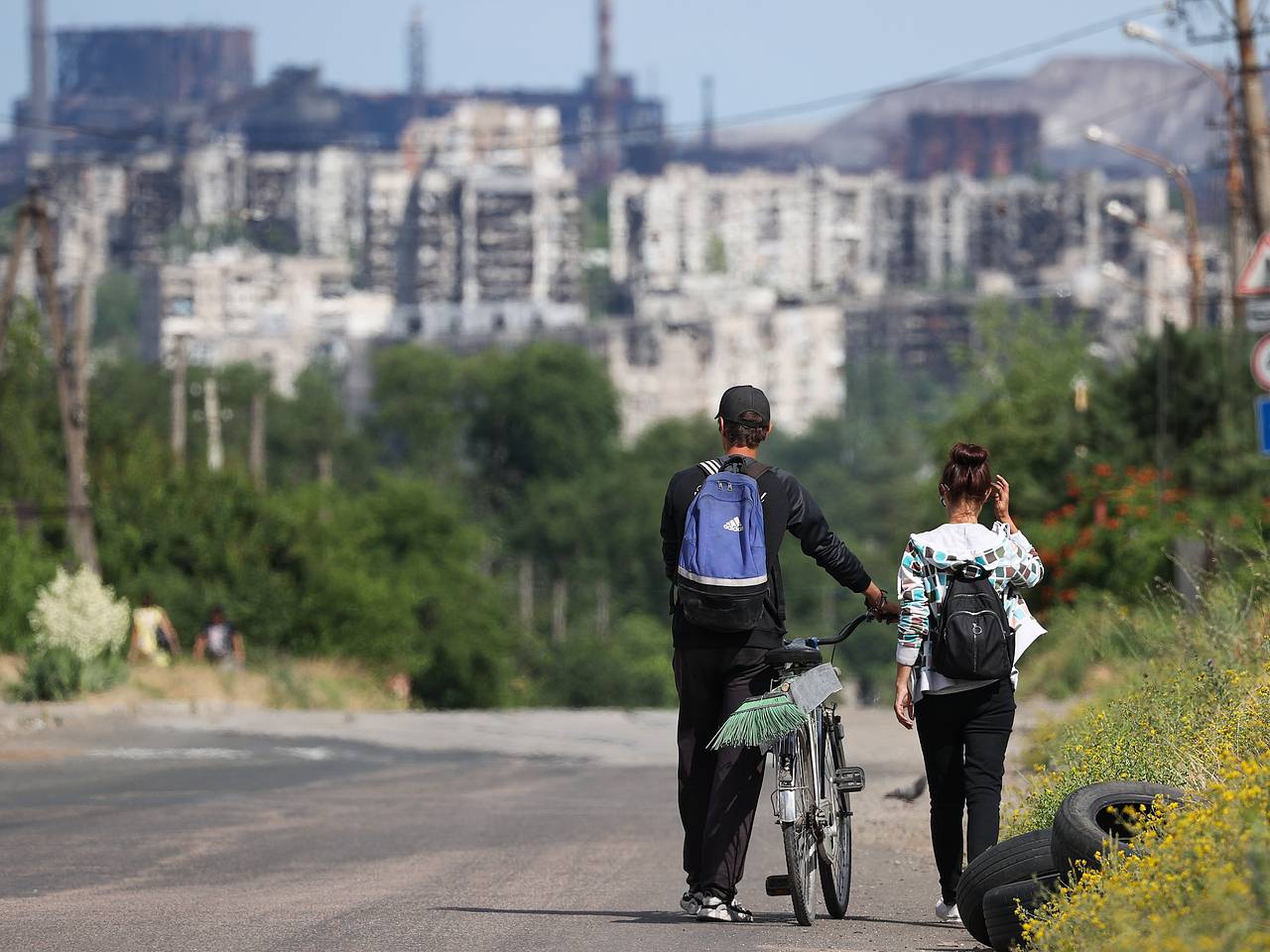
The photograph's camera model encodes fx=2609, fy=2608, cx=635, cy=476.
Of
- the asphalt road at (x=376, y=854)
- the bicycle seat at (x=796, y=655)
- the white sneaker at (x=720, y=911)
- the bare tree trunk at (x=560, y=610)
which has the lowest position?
the bare tree trunk at (x=560, y=610)

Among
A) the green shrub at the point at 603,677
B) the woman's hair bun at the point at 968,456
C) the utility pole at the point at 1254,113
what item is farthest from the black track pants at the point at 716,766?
the green shrub at the point at 603,677

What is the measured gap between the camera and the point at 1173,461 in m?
37.0

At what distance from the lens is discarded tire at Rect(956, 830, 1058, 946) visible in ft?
27.5

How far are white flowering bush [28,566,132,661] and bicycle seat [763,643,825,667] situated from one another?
69.7 feet

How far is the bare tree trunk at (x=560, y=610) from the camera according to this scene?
103 m

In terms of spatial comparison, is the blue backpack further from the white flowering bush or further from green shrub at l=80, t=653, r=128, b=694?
the white flowering bush

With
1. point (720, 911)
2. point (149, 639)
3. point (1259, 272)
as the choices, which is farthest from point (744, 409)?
point (149, 639)

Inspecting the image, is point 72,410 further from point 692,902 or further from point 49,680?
point 692,902

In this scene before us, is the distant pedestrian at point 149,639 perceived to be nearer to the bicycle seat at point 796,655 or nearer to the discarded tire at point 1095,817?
the bicycle seat at point 796,655

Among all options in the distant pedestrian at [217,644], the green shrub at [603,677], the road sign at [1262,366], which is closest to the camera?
the road sign at [1262,366]

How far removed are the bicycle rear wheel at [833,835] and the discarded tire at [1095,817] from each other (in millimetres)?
Answer: 1192

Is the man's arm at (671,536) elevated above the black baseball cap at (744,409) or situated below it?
below

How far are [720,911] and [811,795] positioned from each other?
0.52m

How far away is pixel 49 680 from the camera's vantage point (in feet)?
85.3
